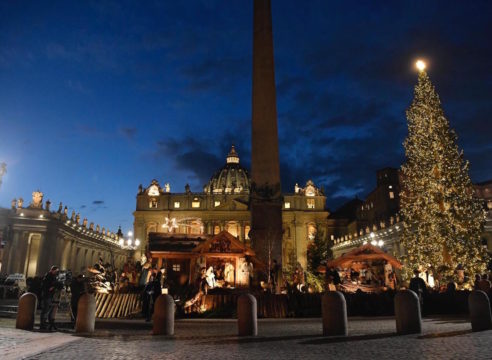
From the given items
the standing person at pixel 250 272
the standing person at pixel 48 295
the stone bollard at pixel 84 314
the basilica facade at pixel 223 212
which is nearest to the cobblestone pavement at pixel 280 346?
the stone bollard at pixel 84 314

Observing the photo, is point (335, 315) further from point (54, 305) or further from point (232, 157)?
point (232, 157)

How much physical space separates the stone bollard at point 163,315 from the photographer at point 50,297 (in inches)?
134

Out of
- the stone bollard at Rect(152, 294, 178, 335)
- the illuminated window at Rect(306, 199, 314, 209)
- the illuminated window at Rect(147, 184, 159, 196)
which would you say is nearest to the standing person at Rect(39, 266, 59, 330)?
the stone bollard at Rect(152, 294, 178, 335)

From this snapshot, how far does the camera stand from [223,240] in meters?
21.5

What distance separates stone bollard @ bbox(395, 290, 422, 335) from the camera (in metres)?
9.46

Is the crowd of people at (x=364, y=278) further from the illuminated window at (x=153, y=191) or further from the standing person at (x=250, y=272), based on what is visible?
the illuminated window at (x=153, y=191)

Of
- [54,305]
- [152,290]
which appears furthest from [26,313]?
[152,290]

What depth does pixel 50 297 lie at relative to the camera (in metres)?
11.6

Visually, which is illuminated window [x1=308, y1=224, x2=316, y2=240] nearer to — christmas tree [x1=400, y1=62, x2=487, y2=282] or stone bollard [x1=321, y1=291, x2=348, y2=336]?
christmas tree [x1=400, y1=62, x2=487, y2=282]

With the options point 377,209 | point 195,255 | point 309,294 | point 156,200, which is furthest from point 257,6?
point 156,200

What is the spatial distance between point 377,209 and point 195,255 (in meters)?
59.9

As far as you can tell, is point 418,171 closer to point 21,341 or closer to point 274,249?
point 274,249

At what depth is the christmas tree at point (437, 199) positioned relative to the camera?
2039 centimetres

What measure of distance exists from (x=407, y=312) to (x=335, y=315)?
169cm
